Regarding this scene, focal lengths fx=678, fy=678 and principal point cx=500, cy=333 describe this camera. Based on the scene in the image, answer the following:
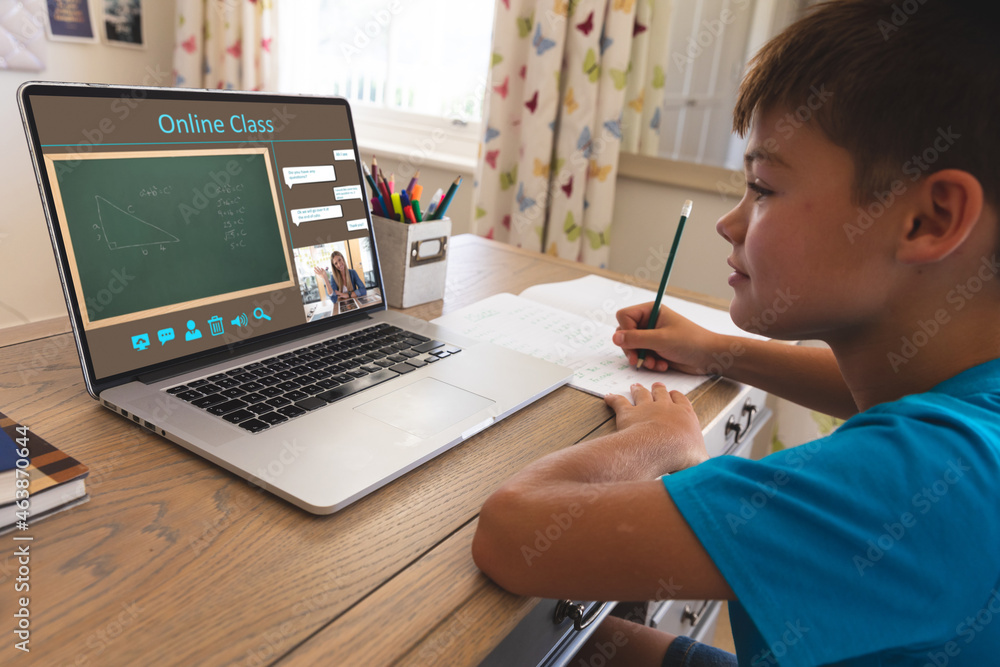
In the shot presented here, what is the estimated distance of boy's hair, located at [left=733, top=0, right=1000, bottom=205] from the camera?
19.3 inches

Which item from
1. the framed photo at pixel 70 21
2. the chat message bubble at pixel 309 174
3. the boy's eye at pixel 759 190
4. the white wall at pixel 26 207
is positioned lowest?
the white wall at pixel 26 207

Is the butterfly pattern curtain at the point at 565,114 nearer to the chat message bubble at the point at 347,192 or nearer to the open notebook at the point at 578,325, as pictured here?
the open notebook at the point at 578,325

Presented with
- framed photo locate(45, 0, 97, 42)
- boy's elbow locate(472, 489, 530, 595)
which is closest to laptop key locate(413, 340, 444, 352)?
boy's elbow locate(472, 489, 530, 595)

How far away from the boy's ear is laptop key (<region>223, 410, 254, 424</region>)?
0.55 m

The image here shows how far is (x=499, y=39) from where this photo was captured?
1.95 m

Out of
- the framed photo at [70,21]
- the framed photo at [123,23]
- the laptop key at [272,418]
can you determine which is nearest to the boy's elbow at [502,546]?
the laptop key at [272,418]

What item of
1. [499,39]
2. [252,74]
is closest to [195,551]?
[499,39]

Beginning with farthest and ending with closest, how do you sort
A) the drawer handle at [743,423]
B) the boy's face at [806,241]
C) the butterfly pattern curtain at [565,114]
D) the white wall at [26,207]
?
the white wall at [26,207] < the butterfly pattern curtain at [565,114] < the drawer handle at [743,423] < the boy's face at [806,241]

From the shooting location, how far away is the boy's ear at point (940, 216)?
0.49 m

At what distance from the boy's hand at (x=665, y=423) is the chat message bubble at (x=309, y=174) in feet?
1.43

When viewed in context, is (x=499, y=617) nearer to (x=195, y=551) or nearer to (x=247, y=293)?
(x=195, y=551)

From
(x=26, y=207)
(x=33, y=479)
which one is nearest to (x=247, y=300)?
(x=33, y=479)

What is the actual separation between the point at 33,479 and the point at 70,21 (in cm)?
235

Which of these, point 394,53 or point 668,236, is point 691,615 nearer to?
point 668,236
